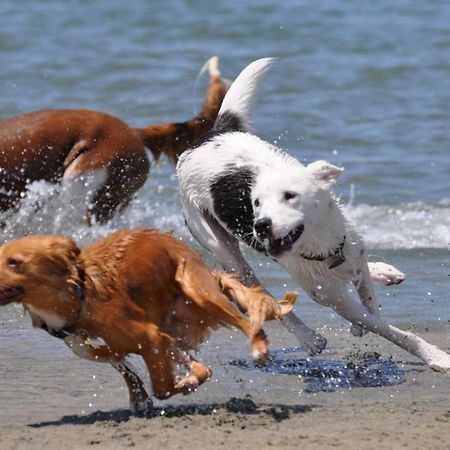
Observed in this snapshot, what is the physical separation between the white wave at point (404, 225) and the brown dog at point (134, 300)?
4034mm

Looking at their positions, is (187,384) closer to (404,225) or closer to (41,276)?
(41,276)

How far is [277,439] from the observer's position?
15.6ft

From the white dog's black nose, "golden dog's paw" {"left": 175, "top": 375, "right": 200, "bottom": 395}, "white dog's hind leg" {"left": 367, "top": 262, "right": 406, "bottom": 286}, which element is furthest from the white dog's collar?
"golden dog's paw" {"left": 175, "top": 375, "right": 200, "bottom": 395}

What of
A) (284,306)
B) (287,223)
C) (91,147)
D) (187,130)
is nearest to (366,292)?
(287,223)

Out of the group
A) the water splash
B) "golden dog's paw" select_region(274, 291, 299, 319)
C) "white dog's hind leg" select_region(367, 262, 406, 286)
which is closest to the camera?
"golden dog's paw" select_region(274, 291, 299, 319)

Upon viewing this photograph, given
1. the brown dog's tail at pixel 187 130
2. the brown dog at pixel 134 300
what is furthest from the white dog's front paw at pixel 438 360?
the brown dog's tail at pixel 187 130

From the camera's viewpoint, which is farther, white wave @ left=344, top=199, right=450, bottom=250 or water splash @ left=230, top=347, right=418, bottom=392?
white wave @ left=344, top=199, right=450, bottom=250

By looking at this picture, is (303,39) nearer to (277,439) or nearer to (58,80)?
(58,80)

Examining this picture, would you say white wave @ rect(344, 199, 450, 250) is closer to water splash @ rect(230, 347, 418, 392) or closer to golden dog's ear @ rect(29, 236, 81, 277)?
water splash @ rect(230, 347, 418, 392)

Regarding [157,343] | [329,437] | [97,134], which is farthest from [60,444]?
[97,134]

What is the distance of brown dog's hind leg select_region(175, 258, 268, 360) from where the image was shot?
5.14 metres

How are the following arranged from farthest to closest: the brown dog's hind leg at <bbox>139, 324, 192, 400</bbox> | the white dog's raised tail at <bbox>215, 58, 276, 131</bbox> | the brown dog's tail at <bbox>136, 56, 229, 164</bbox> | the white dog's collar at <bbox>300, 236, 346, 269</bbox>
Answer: the brown dog's tail at <bbox>136, 56, 229, 164</bbox> → the white dog's raised tail at <bbox>215, 58, 276, 131</bbox> → the white dog's collar at <bbox>300, 236, 346, 269</bbox> → the brown dog's hind leg at <bbox>139, 324, 192, 400</bbox>

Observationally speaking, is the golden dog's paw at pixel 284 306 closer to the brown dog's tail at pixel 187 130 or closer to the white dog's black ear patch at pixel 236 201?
the white dog's black ear patch at pixel 236 201

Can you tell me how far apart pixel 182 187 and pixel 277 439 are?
8.94 ft
